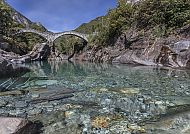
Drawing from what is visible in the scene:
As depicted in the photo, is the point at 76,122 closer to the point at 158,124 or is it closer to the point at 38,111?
the point at 38,111

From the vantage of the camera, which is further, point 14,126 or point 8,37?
point 8,37

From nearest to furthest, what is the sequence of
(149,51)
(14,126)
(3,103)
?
1. (14,126)
2. (3,103)
3. (149,51)

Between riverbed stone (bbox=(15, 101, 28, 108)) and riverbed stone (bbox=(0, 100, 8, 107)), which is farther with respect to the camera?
riverbed stone (bbox=(0, 100, 8, 107))

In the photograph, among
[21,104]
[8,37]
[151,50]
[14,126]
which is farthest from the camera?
[8,37]

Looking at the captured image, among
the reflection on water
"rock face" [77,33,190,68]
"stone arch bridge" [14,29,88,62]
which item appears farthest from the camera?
"stone arch bridge" [14,29,88,62]

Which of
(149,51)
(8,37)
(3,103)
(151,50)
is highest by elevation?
(8,37)

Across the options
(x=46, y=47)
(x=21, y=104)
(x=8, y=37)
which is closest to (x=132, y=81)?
(x=21, y=104)

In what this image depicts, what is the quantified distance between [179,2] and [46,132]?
27629 mm

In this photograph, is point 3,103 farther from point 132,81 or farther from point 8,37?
point 8,37

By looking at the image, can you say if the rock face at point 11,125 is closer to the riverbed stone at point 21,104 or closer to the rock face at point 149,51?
the riverbed stone at point 21,104

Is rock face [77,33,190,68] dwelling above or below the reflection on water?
above

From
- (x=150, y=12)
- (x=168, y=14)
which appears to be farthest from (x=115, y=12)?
(x=168, y=14)

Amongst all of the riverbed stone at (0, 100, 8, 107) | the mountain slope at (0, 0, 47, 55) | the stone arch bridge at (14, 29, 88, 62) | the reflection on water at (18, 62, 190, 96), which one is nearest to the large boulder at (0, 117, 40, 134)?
the riverbed stone at (0, 100, 8, 107)

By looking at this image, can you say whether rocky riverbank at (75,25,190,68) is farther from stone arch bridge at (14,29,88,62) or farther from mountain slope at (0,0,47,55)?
mountain slope at (0,0,47,55)
